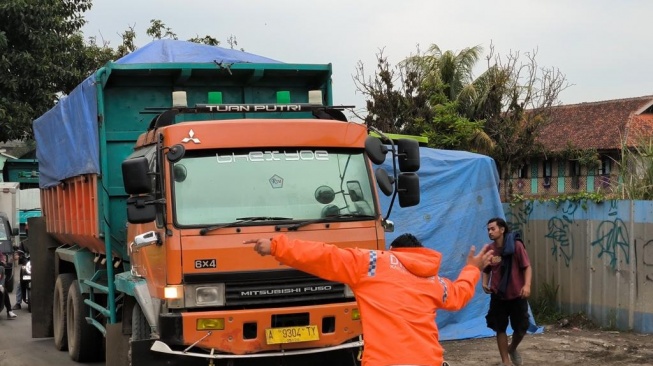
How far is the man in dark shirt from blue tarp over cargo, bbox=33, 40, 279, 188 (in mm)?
3402

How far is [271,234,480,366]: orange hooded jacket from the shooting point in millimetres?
5271

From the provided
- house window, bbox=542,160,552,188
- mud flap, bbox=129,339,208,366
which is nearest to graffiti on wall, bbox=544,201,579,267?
mud flap, bbox=129,339,208,366

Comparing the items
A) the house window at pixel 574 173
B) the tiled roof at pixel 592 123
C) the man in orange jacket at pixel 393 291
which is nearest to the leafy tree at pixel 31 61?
the man in orange jacket at pixel 393 291

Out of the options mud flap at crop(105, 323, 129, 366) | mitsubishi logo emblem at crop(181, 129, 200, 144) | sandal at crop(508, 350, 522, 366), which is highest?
mitsubishi logo emblem at crop(181, 129, 200, 144)

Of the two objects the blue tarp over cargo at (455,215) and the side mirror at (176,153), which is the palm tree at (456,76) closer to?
the blue tarp over cargo at (455,215)

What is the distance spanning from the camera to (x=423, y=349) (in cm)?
527

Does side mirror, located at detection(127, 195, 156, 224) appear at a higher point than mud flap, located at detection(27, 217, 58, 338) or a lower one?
higher

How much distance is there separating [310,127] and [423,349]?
124 inches

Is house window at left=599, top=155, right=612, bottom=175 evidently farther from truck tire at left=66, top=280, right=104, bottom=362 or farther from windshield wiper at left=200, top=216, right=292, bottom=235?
windshield wiper at left=200, top=216, right=292, bottom=235

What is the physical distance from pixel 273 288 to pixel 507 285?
337cm

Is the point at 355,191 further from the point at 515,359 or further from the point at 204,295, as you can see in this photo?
the point at 515,359

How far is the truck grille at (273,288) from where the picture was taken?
742 cm

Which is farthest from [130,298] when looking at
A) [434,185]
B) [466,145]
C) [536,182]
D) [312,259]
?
[536,182]

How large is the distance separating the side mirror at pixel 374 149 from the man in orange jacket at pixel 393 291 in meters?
2.22
